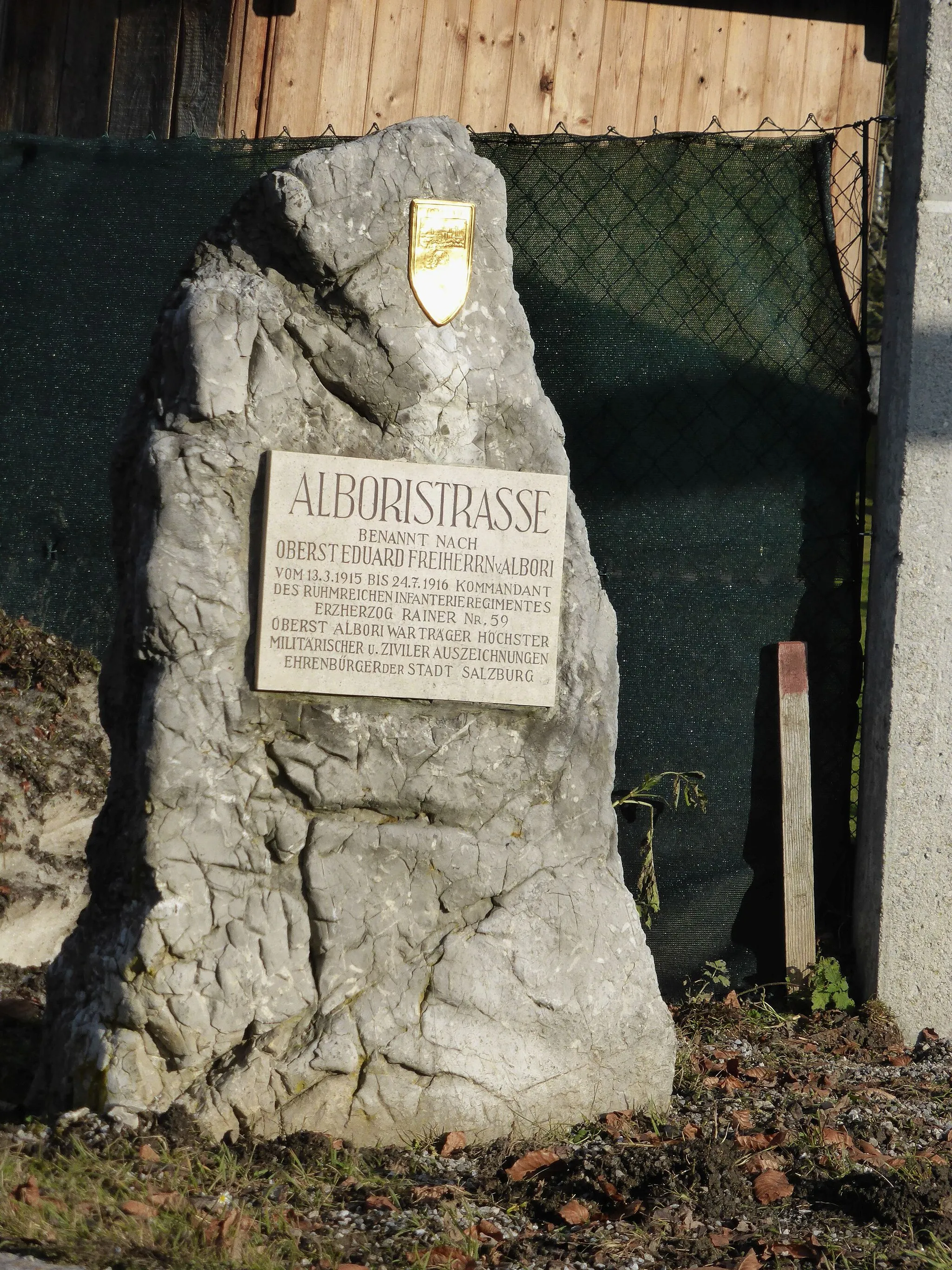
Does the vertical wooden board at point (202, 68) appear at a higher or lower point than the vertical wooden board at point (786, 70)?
lower

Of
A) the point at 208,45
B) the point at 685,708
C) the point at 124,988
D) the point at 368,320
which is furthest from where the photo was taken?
the point at 208,45

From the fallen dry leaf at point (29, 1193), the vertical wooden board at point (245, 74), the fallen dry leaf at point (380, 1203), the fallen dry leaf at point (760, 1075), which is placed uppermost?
the vertical wooden board at point (245, 74)

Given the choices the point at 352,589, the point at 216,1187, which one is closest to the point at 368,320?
the point at 352,589

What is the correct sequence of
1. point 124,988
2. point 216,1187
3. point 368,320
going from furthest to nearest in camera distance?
point 368,320, point 124,988, point 216,1187

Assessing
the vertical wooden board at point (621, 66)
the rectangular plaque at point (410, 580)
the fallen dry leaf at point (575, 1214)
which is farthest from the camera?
the vertical wooden board at point (621, 66)

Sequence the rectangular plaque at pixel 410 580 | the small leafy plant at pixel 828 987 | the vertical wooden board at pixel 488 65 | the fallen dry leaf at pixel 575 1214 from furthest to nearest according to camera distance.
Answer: the vertical wooden board at pixel 488 65, the small leafy plant at pixel 828 987, the rectangular plaque at pixel 410 580, the fallen dry leaf at pixel 575 1214

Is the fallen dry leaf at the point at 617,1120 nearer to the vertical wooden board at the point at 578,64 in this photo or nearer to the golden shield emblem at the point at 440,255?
the golden shield emblem at the point at 440,255

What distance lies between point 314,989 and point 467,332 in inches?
67.7

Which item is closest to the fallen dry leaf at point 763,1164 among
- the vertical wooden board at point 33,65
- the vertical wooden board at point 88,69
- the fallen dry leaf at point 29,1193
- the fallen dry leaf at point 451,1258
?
the fallen dry leaf at point 451,1258

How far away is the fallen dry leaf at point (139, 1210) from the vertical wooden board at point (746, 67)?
490 cm

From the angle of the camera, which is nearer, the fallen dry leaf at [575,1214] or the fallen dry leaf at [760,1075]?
the fallen dry leaf at [575,1214]

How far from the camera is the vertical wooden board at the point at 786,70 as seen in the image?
5.60 meters

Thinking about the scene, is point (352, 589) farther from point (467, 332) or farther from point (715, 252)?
point (715, 252)

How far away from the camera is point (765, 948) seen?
439 cm
